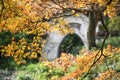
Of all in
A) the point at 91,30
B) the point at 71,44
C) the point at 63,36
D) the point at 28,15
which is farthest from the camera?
the point at 71,44

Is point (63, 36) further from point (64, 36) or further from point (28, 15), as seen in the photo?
point (28, 15)

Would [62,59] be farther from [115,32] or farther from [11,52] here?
[115,32]

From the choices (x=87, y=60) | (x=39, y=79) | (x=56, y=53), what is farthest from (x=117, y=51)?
(x=56, y=53)

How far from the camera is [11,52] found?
30.3 ft

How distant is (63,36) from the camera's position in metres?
20.0

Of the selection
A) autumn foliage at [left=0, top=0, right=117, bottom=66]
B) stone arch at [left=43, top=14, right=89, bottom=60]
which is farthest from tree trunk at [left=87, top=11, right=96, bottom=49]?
autumn foliage at [left=0, top=0, right=117, bottom=66]

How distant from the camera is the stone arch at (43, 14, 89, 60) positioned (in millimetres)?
19375

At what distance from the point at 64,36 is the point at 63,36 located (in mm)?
71

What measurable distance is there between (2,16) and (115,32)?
14.4 meters

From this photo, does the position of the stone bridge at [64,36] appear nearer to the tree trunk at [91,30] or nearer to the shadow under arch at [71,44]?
the shadow under arch at [71,44]

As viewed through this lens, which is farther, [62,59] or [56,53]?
[56,53]

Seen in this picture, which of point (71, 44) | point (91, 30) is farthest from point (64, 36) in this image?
point (91, 30)

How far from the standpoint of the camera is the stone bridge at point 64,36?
1938 cm

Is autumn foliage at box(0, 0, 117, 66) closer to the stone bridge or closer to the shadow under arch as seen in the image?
the stone bridge
